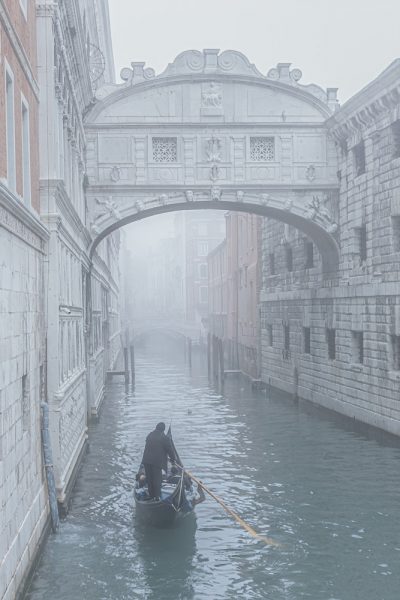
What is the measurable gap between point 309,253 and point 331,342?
3.77 metres

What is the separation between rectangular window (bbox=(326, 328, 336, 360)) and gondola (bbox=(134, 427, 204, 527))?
40.8 feet

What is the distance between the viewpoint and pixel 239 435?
2272cm

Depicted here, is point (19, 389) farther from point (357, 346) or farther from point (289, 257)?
point (289, 257)

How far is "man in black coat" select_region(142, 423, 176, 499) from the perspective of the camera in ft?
42.7

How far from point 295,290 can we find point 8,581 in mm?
21517

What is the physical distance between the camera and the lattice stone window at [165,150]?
936 inches

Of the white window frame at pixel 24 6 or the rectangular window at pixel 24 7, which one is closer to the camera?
the white window frame at pixel 24 6

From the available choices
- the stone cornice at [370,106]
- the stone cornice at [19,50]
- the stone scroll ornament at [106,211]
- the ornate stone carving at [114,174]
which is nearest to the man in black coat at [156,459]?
the stone cornice at [19,50]

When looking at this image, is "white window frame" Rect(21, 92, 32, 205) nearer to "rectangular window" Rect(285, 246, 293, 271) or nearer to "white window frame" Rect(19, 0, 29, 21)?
"white window frame" Rect(19, 0, 29, 21)

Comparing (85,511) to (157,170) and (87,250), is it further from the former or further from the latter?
(157,170)

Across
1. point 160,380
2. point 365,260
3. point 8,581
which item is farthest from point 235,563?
point 160,380

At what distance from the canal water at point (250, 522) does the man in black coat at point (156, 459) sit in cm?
70

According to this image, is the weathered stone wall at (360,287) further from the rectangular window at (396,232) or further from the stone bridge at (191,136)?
the stone bridge at (191,136)

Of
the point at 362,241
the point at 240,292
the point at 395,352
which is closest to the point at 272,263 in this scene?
the point at 362,241
